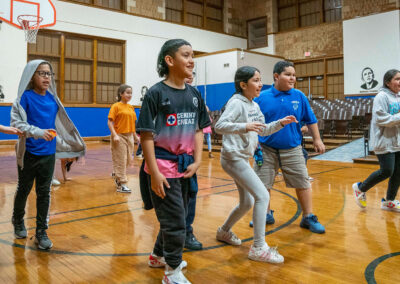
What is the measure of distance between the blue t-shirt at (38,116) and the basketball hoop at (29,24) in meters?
9.00

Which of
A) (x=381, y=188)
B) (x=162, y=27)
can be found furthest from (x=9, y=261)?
(x=162, y=27)

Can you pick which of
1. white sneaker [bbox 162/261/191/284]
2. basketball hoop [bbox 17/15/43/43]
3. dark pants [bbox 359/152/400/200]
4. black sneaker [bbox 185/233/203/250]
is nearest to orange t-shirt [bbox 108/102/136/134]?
black sneaker [bbox 185/233/203/250]

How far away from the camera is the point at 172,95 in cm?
190

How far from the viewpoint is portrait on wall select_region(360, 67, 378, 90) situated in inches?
559

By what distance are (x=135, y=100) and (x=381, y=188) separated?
484 inches

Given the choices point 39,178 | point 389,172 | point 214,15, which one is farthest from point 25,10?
point 389,172

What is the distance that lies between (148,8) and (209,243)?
49.3ft

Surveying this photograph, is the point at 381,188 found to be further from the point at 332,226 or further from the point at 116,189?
the point at 116,189

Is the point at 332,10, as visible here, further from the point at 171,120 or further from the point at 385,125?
the point at 171,120

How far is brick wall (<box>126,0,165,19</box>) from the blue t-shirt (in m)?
13.9

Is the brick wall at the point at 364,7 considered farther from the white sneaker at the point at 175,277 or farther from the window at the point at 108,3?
the white sneaker at the point at 175,277

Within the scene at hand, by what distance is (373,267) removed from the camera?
2.18 m

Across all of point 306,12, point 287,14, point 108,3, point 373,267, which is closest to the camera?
point 373,267

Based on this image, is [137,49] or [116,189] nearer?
[116,189]
